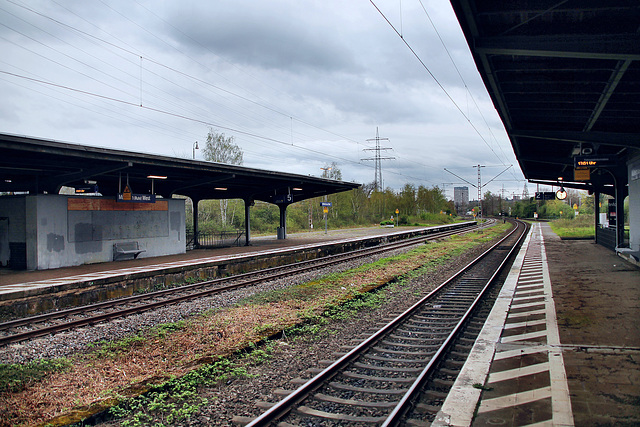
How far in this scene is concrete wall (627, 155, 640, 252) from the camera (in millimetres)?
14438

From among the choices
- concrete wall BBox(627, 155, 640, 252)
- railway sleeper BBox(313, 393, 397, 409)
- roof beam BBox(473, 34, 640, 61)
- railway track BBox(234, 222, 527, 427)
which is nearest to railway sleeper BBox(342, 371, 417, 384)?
railway track BBox(234, 222, 527, 427)

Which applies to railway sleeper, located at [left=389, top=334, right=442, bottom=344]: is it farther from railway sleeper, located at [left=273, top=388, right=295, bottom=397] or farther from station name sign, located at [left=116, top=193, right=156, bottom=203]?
station name sign, located at [left=116, top=193, right=156, bottom=203]

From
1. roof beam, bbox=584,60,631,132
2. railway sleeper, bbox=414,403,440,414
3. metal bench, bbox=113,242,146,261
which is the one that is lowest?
railway sleeper, bbox=414,403,440,414

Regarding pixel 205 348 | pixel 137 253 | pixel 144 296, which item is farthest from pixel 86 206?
pixel 205 348

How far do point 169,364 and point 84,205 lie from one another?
40.5ft

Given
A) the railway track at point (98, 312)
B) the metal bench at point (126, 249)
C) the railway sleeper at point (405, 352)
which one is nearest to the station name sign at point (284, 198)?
the metal bench at point (126, 249)

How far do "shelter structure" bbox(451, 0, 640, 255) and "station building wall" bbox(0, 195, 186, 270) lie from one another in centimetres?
1474

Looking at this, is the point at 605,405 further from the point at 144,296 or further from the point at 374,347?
the point at 144,296

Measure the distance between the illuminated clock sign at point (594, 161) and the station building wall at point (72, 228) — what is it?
17043mm

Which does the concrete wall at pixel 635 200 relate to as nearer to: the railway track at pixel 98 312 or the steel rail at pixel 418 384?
the steel rail at pixel 418 384

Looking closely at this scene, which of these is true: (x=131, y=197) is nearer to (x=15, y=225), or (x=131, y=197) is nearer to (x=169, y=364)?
(x=15, y=225)

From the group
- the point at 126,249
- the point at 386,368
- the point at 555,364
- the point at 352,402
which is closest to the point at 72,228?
the point at 126,249

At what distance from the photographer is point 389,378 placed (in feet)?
18.3

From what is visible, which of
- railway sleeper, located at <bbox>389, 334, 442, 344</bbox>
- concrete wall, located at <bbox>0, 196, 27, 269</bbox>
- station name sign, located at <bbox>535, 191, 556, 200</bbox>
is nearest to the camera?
railway sleeper, located at <bbox>389, 334, 442, 344</bbox>
